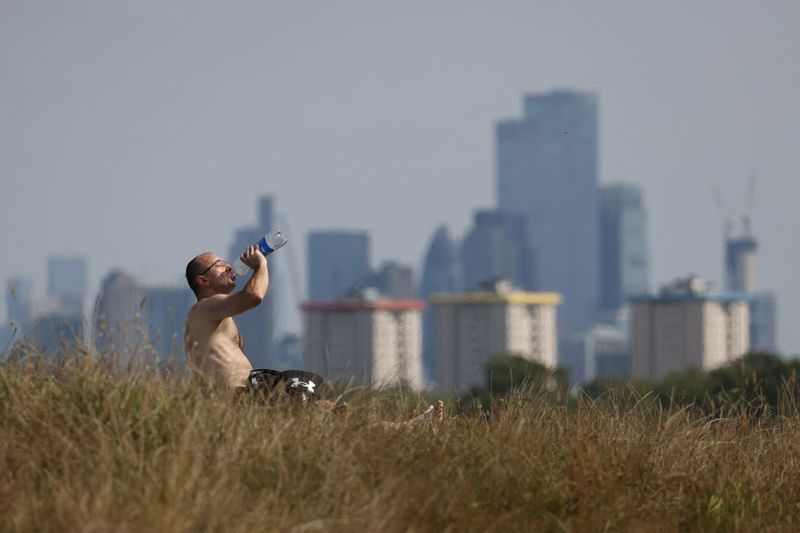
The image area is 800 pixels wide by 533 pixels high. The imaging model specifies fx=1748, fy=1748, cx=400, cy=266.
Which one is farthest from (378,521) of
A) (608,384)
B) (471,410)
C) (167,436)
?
(608,384)

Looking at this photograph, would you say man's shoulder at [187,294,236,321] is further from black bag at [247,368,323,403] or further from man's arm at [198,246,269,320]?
black bag at [247,368,323,403]

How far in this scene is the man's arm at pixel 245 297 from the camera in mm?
11008

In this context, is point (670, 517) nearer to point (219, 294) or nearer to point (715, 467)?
point (715, 467)

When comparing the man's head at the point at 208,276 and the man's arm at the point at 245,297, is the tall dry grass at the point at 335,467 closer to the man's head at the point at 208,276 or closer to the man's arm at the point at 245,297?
the man's arm at the point at 245,297

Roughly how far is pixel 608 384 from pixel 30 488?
19.3 ft

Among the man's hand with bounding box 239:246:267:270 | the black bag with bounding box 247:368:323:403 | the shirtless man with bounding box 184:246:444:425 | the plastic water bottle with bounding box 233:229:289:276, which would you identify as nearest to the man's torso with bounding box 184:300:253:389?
the shirtless man with bounding box 184:246:444:425

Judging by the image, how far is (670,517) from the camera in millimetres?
10523

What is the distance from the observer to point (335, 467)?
9.45 metres

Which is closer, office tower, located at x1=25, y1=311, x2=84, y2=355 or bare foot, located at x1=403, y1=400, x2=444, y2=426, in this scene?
office tower, located at x1=25, y1=311, x2=84, y2=355

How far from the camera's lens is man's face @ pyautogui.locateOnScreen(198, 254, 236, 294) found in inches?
460

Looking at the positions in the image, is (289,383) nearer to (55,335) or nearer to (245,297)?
(245,297)

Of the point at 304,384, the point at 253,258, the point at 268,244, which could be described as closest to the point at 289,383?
the point at 304,384

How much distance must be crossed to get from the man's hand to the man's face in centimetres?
14

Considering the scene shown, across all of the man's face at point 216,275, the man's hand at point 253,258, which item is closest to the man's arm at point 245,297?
the man's hand at point 253,258
